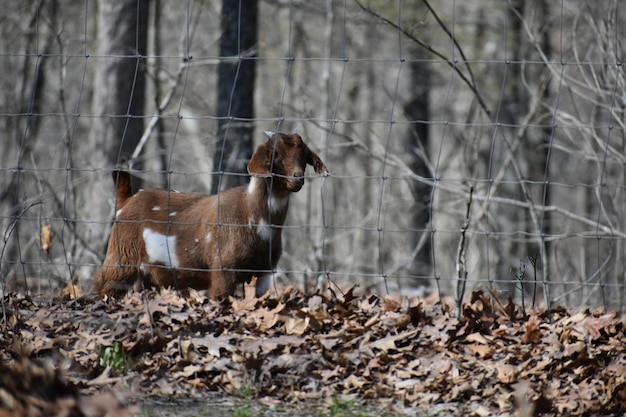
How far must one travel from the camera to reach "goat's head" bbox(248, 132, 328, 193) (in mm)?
6363

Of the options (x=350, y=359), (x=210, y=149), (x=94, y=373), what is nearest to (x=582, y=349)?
(x=350, y=359)

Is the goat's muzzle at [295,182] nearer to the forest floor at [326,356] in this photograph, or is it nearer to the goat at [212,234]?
the goat at [212,234]

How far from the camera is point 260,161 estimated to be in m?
6.43

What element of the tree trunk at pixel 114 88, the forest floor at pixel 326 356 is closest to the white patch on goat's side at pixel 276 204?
the forest floor at pixel 326 356

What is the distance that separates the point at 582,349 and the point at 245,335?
2008 millimetres

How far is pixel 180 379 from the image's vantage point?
485cm

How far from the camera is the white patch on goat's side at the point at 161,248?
22.3 ft

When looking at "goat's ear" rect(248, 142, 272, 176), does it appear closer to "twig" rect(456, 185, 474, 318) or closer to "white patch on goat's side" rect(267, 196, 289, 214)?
"white patch on goat's side" rect(267, 196, 289, 214)

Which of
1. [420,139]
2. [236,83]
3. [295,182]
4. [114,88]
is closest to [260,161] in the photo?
[295,182]

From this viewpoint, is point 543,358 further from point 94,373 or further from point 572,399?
point 94,373

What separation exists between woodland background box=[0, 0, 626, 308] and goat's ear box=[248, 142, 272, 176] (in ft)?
1.19

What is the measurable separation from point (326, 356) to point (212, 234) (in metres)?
1.99

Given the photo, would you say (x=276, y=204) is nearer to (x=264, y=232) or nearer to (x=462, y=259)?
(x=264, y=232)

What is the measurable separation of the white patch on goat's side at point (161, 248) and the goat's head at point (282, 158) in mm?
965
